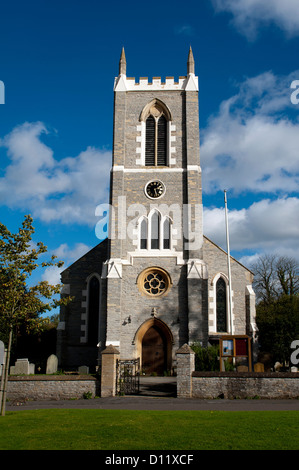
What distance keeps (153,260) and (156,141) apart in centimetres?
737

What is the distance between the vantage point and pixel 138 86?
27000 mm

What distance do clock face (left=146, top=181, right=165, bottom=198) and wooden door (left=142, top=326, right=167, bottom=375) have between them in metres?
7.82

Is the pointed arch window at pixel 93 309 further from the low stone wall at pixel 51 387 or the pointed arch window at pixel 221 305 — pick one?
the low stone wall at pixel 51 387

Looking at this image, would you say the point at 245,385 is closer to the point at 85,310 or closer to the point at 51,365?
the point at 51,365

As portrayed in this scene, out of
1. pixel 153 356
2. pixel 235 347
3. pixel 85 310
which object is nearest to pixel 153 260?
pixel 153 356

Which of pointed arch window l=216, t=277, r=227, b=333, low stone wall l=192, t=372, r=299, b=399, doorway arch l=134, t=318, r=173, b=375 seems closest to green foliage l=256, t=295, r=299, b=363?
pointed arch window l=216, t=277, r=227, b=333

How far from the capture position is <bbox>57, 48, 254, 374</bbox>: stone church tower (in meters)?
23.0

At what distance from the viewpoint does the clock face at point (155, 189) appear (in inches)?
988

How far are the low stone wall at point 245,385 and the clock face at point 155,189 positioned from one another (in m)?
12.1

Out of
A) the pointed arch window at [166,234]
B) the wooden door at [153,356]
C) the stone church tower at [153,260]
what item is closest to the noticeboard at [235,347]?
the stone church tower at [153,260]

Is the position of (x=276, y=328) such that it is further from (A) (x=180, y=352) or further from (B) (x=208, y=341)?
(A) (x=180, y=352)

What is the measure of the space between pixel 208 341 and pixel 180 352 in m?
8.00

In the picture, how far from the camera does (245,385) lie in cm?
1518
